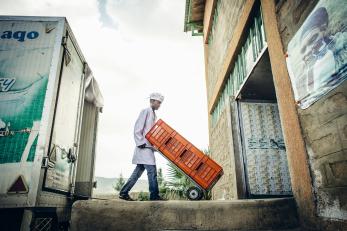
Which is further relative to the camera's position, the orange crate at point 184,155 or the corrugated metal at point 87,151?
the corrugated metal at point 87,151

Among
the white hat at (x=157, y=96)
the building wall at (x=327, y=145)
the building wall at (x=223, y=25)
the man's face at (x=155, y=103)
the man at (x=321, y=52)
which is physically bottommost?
the building wall at (x=327, y=145)

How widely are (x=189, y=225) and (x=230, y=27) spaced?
17.7 feet

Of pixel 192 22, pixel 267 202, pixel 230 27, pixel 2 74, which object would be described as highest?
pixel 192 22

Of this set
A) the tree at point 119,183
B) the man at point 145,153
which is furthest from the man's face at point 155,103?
the tree at point 119,183

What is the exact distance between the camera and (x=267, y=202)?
3.03 metres

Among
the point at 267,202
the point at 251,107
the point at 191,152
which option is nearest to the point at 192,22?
the point at 251,107

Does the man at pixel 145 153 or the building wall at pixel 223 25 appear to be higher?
the building wall at pixel 223 25

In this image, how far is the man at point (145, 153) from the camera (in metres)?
4.70

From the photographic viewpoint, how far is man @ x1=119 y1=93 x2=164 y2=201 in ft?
15.4

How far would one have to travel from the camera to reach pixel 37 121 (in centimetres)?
369

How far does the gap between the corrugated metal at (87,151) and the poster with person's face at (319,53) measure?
4.85 meters

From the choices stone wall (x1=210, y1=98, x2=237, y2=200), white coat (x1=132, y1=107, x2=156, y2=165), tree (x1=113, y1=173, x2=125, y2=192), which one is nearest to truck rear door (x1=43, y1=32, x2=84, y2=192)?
white coat (x1=132, y1=107, x2=156, y2=165)

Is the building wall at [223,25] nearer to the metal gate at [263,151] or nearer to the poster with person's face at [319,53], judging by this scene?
the metal gate at [263,151]

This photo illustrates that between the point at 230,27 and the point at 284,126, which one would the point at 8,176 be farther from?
the point at 230,27
